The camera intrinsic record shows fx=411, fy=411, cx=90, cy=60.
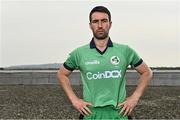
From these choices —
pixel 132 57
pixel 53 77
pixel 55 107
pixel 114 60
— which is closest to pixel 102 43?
pixel 114 60

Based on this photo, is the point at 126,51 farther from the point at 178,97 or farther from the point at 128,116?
the point at 178,97

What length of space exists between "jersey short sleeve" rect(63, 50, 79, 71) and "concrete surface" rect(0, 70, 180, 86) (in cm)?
2158

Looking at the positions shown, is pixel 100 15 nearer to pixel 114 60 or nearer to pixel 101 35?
pixel 101 35

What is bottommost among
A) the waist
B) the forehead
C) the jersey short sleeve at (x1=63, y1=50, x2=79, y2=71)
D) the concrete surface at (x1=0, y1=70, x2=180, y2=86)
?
the concrete surface at (x1=0, y1=70, x2=180, y2=86)

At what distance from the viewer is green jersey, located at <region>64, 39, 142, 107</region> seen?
11.5 ft

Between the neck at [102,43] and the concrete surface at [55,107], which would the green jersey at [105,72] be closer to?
the neck at [102,43]

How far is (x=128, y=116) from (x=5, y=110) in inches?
445

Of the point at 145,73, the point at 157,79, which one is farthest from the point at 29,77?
the point at 145,73

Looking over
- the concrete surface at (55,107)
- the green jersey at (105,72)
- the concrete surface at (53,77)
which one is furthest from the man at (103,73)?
the concrete surface at (53,77)

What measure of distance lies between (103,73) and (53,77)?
2330cm

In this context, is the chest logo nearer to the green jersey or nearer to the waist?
the green jersey

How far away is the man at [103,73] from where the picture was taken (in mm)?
3504

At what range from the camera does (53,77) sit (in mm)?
26625

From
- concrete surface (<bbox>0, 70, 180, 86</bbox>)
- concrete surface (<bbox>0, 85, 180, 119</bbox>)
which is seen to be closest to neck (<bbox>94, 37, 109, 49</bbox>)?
concrete surface (<bbox>0, 85, 180, 119</bbox>)
